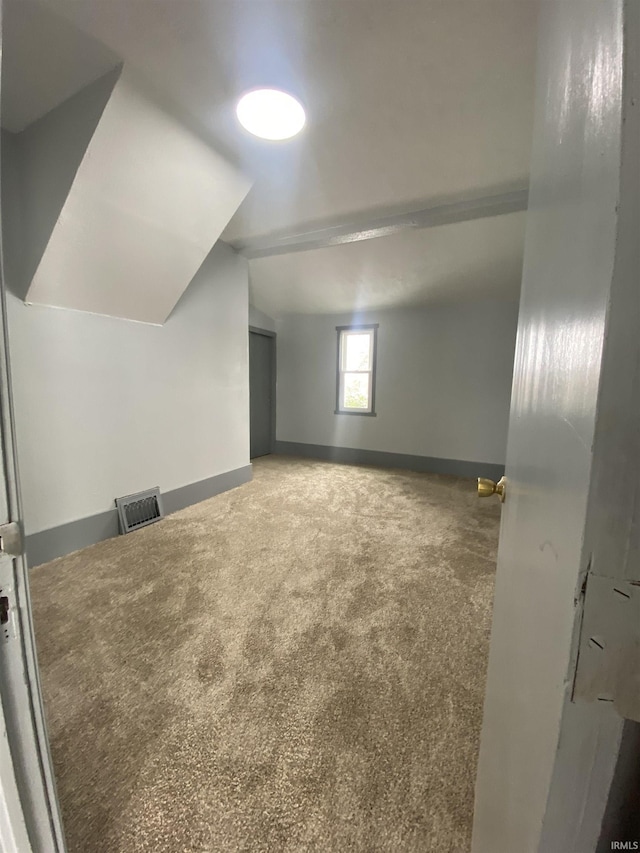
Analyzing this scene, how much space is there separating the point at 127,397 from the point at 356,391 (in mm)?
3058

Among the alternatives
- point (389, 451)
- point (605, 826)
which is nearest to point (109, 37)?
point (605, 826)

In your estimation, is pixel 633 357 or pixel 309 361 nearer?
pixel 633 357

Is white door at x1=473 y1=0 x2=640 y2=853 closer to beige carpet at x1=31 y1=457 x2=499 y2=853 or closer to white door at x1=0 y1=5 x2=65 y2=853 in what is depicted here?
beige carpet at x1=31 y1=457 x2=499 y2=853

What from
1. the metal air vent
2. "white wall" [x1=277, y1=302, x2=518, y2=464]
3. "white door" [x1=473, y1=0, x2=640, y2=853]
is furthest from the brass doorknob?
"white wall" [x1=277, y1=302, x2=518, y2=464]

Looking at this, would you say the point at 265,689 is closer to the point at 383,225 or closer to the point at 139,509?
the point at 139,509

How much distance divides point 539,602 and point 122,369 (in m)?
2.77

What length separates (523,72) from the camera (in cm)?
142

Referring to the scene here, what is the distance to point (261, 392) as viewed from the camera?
500cm

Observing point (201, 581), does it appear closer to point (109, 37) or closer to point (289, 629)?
point (289, 629)

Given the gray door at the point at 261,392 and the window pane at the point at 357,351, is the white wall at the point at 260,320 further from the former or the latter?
the window pane at the point at 357,351

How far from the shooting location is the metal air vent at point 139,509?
2.46 m

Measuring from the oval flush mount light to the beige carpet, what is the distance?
8.05 feet

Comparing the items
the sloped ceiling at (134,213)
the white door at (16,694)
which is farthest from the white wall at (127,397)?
the white door at (16,694)

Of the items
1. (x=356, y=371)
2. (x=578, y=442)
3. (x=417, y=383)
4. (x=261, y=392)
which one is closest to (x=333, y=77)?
(x=578, y=442)
